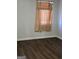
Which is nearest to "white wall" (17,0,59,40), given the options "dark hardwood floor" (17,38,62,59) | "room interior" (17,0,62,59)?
"room interior" (17,0,62,59)

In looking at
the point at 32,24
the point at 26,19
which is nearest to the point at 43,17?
the point at 32,24

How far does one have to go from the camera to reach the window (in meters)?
6.38

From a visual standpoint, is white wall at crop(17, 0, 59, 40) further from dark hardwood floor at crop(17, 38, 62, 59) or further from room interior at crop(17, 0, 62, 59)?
dark hardwood floor at crop(17, 38, 62, 59)

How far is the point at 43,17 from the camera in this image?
6512 millimetres

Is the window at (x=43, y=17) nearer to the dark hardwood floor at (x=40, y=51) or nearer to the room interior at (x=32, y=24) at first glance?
the room interior at (x=32, y=24)

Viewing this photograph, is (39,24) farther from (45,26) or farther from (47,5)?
(47,5)

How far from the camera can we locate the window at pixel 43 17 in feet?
20.9

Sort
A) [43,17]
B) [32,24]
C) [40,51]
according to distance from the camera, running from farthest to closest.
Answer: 1. [43,17]
2. [32,24]
3. [40,51]

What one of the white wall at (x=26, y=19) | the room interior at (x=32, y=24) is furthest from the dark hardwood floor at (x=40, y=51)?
the white wall at (x=26, y=19)

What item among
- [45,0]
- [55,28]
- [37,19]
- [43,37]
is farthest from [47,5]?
[43,37]

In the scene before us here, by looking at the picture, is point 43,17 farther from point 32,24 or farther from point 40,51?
point 40,51

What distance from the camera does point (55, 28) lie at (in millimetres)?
6820
